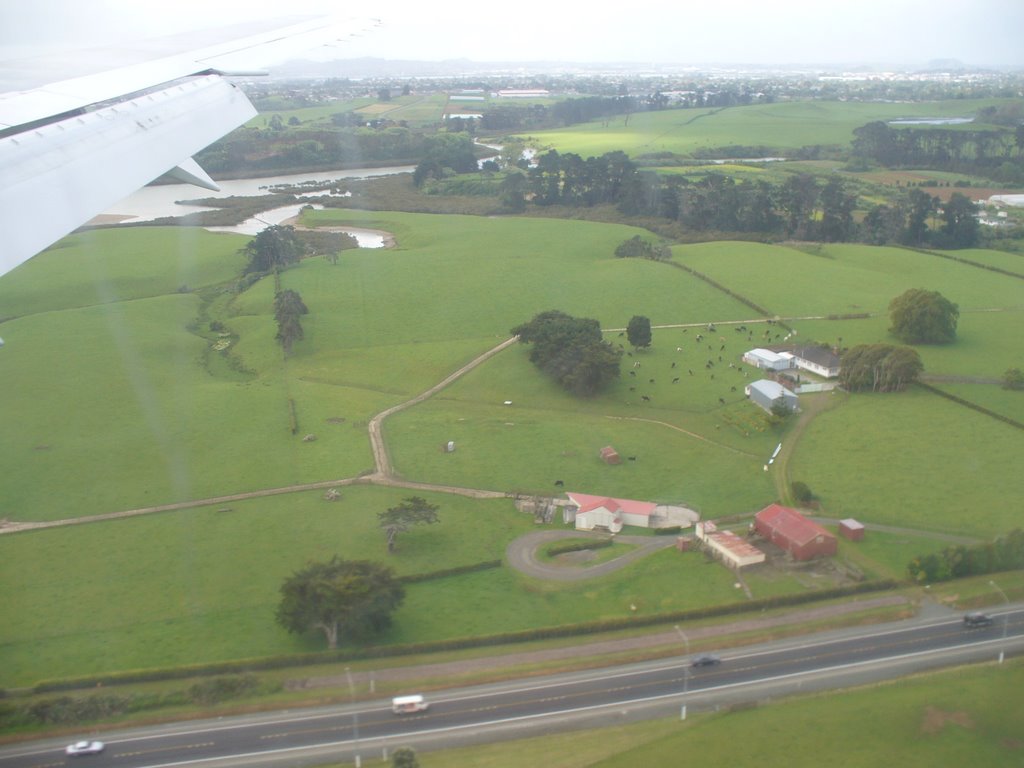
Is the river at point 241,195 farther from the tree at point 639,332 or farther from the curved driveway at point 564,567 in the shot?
the curved driveway at point 564,567

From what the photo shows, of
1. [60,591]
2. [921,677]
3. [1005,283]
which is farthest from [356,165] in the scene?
[921,677]

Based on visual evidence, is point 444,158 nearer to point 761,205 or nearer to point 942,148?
point 761,205

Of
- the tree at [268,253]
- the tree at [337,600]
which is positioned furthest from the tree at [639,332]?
the tree at [268,253]

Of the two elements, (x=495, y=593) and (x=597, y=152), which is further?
(x=597, y=152)

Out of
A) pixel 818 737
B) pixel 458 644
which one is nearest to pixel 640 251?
pixel 458 644

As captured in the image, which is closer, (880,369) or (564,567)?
(564,567)

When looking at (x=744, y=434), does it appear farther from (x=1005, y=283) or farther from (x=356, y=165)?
(x=356, y=165)

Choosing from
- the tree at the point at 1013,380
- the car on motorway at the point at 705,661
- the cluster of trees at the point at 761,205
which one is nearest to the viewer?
the car on motorway at the point at 705,661
